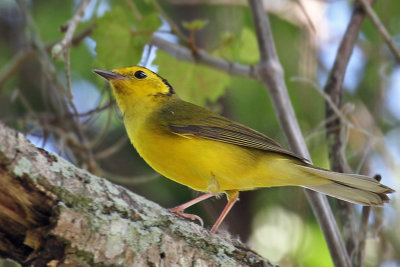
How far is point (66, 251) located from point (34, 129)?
294cm

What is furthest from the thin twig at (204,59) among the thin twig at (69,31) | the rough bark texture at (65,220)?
the rough bark texture at (65,220)

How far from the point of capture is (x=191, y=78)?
4.77 metres

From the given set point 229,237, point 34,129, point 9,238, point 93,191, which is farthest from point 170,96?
point 9,238

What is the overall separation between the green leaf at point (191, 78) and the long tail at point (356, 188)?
1.42 metres

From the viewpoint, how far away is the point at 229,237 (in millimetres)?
3080

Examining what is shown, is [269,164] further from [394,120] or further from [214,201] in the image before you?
[394,120]

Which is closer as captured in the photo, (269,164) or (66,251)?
(66,251)

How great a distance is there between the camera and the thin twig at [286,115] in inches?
140

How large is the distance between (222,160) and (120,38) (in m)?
1.27

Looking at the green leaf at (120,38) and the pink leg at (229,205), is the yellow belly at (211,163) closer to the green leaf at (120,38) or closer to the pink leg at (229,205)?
the pink leg at (229,205)

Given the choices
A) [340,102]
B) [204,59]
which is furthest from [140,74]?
[340,102]

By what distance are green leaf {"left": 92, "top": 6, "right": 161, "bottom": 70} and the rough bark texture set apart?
186 centimetres

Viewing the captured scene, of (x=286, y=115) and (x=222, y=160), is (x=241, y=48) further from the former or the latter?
(x=222, y=160)

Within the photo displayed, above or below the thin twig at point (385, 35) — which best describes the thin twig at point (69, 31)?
below
